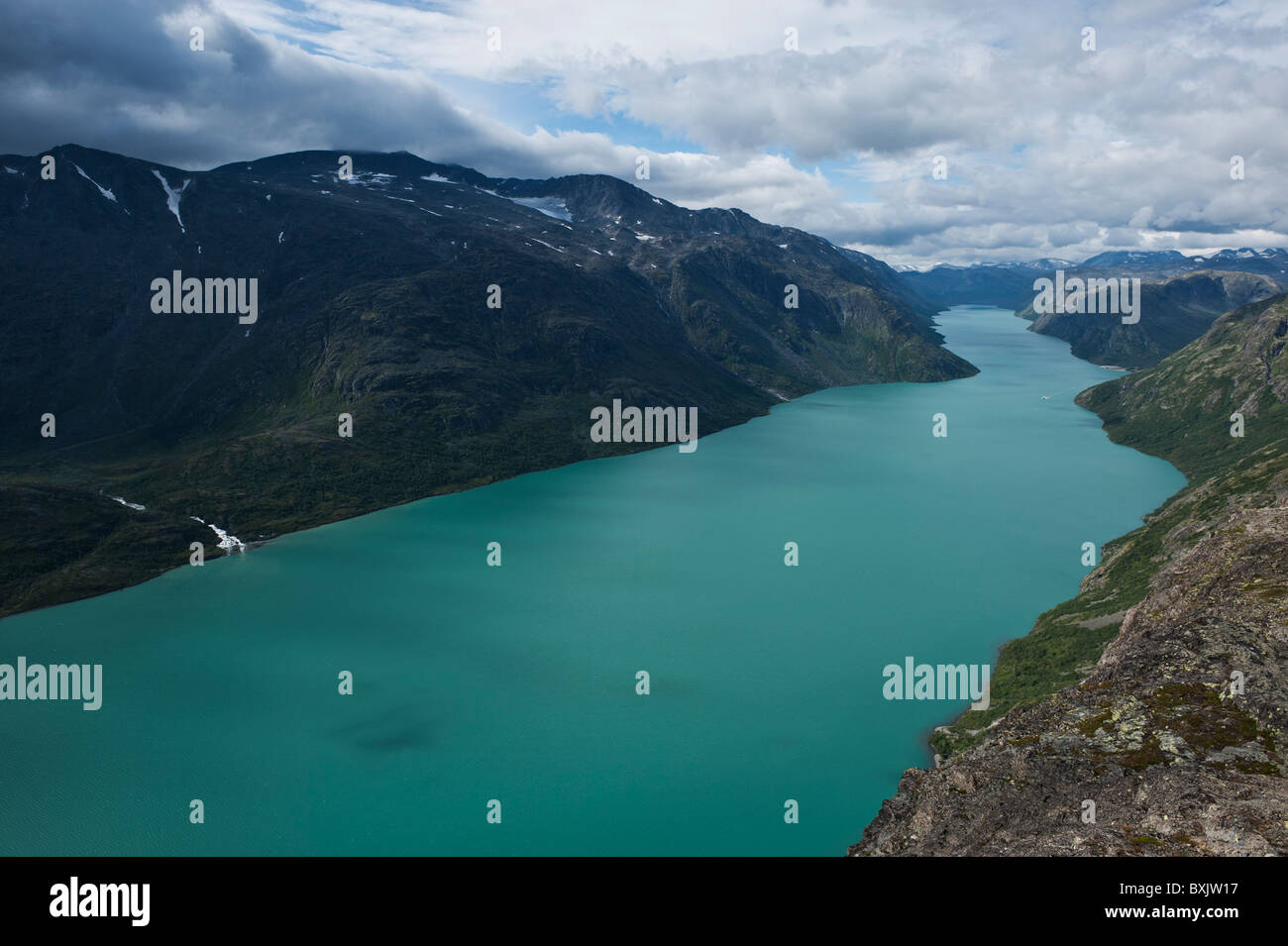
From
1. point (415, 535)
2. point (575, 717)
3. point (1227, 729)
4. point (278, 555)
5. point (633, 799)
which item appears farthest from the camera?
point (415, 535)

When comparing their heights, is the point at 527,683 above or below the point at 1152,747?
below

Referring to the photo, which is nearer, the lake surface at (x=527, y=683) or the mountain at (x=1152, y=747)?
the mountain at (x=1152, y=747)

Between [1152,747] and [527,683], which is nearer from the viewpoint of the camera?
[1152,747]

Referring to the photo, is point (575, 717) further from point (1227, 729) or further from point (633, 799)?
point (1227, 729)

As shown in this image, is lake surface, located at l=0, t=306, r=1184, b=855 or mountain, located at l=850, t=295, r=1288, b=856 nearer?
mountain, located at l=850, t=295, r=1288, b=856

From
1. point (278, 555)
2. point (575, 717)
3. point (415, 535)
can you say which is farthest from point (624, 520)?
point (575, 717)
